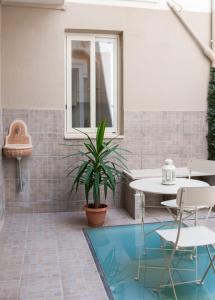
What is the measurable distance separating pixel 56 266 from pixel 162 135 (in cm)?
281

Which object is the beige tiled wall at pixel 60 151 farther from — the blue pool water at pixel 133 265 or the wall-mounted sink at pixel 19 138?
the blue pool water at pixel 133 265

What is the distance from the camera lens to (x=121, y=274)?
296 centimetres

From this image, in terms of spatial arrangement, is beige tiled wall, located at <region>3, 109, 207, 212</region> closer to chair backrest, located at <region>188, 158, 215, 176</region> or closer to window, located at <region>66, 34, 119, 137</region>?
window, located at <region>66, 34, 119, 137</region>

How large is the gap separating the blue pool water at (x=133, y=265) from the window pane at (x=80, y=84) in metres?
1.77

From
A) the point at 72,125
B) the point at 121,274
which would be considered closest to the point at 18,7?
the point at 72,125

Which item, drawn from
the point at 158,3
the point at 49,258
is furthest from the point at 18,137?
the point at 158,3

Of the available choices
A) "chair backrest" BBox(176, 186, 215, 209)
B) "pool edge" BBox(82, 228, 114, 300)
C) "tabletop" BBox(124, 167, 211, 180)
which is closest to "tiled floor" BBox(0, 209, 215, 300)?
"pool edge" BBox(82, 228, 114, 300)

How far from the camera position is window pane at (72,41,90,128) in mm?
5035

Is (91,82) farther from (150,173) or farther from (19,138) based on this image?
(150,173)

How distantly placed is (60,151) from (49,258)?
6.27 ft

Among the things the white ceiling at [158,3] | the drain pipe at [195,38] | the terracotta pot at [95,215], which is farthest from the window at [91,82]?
the terracotta pot at [95,215]

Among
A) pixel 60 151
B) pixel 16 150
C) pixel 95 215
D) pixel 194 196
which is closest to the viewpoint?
pixel 194 196

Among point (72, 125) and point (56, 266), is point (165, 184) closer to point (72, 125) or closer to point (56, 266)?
point (56, 266)

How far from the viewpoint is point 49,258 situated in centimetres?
329
